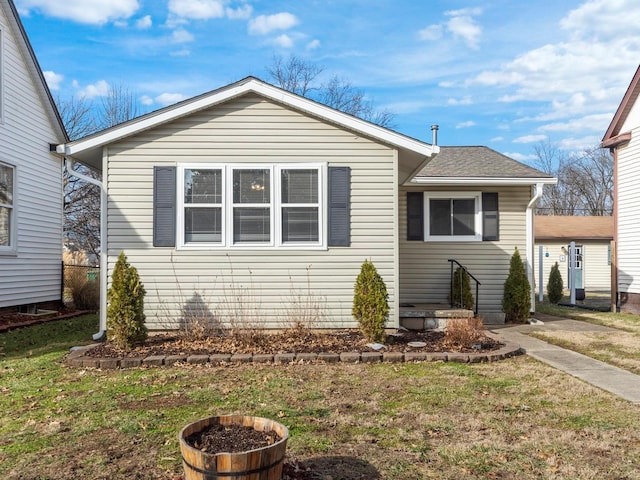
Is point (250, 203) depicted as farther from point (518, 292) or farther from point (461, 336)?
point (518, 292)

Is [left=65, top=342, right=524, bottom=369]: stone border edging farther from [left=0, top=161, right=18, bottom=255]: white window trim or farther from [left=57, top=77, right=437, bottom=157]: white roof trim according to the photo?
[left=0, top=161, right=18, bottom=255]: white window trim

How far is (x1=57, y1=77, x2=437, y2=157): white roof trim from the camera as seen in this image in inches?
299

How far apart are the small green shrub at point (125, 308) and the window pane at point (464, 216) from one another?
6.46 m

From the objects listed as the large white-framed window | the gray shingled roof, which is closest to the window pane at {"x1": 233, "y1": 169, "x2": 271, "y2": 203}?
the gray shingled roof

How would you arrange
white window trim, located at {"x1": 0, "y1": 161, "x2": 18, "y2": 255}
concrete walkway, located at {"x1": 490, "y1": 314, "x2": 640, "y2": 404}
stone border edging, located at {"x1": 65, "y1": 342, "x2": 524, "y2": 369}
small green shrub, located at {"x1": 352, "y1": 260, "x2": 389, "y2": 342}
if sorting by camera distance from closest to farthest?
1. concrete walkway, located at {"x1": 490, "y1": 314, "x2": 640, "y2": 404}
2. stone border edging, located at {"x1": 65, "y1": 342, "x2": 524, "y2": 369}
3. small green shrub, located at {"x1": 352, "y1": 260, "x2": 389, "y2": 342}
4. white window trim, located at {"x1": 0, "y1": 161, "x2": 18, "y2": 255}

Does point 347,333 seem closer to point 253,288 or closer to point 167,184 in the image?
point 253,288

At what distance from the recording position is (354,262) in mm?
7816

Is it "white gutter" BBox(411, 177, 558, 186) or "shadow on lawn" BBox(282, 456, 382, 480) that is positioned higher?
"white gutter" BBox(411, 177, 558, 186)

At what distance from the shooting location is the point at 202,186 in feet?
25.5

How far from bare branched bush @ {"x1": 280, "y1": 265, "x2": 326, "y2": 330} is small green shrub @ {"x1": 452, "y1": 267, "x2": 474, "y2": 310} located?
3.40m

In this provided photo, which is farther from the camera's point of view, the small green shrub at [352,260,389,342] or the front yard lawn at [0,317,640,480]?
the small green shrub at [352,260,389,342]

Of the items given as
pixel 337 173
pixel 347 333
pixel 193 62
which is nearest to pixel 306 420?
pixel 347 333

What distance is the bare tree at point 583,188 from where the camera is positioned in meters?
35.3

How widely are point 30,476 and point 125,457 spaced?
0.55m
